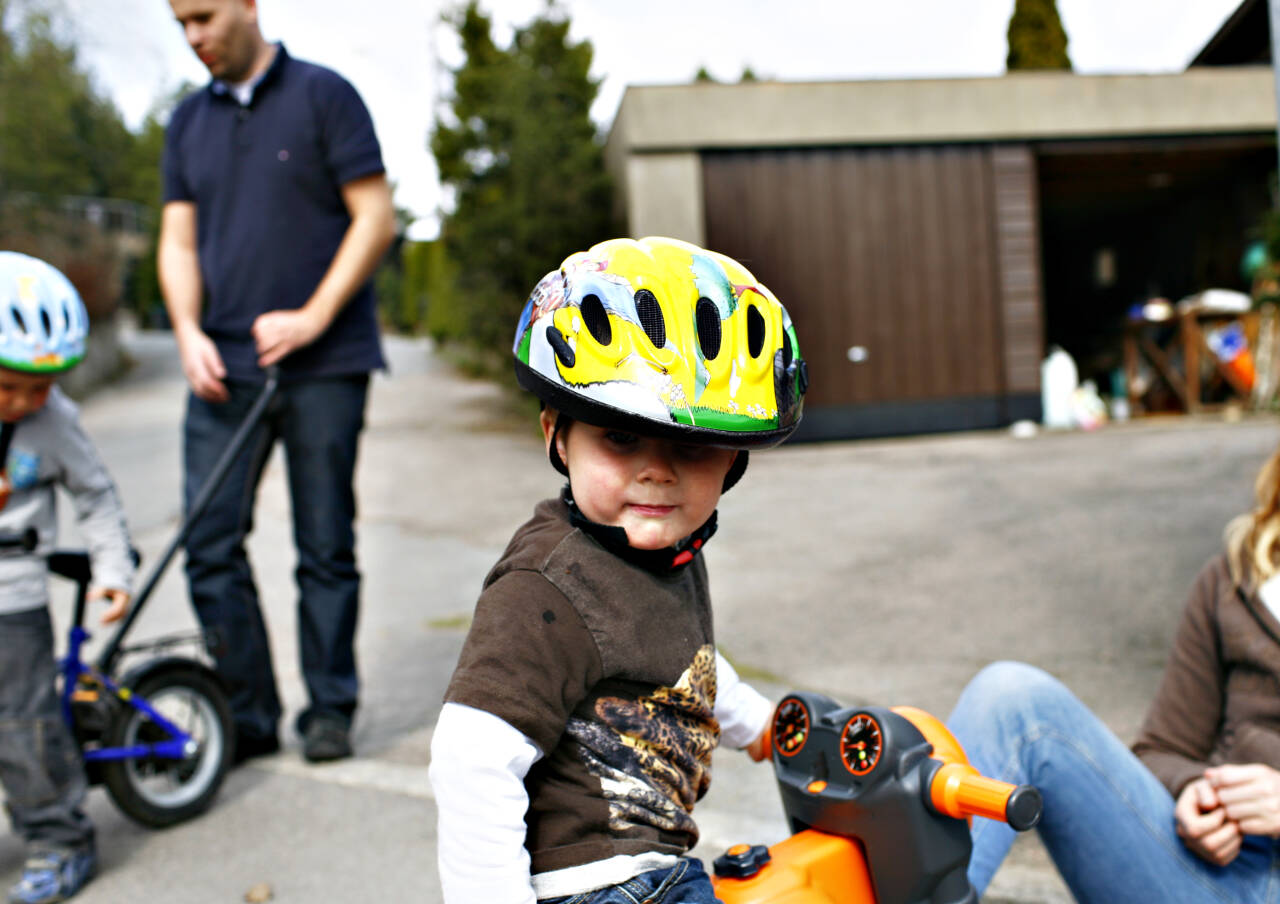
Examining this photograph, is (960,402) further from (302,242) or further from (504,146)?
(302,242)

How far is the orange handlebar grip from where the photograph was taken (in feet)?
3.99

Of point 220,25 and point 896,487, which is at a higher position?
point 220,25

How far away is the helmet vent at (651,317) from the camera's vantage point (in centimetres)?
131

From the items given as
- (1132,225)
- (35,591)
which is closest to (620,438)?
(35,591)

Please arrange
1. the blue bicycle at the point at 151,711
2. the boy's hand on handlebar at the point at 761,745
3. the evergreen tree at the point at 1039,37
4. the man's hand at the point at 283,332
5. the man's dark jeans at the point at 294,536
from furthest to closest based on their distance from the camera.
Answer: the evergreen tree at the point at 1039,37, the man's dark jeans at the point at 294,536, the man's hand at the point at 283,332, the blue bicycle at the point at 151,711, the boy's hand on handlebar at the point at 761,745

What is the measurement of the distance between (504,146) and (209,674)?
1125cm

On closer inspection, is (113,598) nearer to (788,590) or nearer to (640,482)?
(640,482)

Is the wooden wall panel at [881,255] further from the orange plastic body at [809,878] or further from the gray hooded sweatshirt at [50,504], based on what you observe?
the orange plastic body at [809,878]

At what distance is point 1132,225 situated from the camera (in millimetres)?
19500

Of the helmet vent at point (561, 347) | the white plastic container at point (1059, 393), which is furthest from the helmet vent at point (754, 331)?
the white plastic container at point (1059, 393)

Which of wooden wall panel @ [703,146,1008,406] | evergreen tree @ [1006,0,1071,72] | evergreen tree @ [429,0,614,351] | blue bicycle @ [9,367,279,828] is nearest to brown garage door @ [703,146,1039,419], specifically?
wooden wall panel @ [703,146,1008,406]

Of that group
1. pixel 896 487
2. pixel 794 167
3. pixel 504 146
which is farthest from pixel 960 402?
pixel 504 146

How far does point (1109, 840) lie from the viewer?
1.82 metres

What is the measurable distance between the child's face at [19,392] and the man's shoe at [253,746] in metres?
1.21
